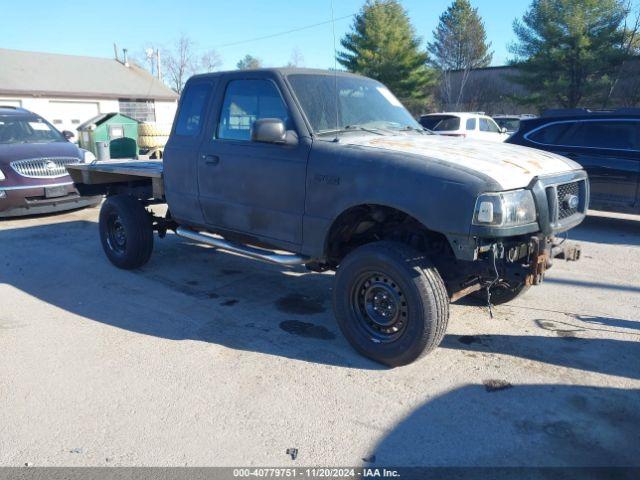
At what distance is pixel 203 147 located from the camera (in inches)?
198

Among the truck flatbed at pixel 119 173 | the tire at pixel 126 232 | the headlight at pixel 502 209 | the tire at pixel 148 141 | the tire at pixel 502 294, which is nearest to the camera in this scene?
the headlight at pixel 502 209

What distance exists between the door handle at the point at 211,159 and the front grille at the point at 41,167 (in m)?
4.96

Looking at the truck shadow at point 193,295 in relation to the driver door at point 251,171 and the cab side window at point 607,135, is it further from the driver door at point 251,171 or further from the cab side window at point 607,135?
the cab side window at point 607,135

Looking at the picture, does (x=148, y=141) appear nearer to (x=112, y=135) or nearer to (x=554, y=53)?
(x=112, y=135)

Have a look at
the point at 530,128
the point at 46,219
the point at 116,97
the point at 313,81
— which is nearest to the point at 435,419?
the point at 313,81

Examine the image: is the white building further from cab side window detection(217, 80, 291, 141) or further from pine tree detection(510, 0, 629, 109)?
cab side window detection(217, 80, 291, 141)

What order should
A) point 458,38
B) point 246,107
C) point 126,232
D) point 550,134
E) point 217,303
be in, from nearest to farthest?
point 246,107 → point 217,303 → point 126,232 → point 550,134 → point 458,38

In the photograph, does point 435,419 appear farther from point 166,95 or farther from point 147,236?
point 166,95

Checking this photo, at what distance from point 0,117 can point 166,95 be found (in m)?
26.0

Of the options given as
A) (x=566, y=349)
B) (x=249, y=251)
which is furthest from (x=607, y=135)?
(x=249, y=251)

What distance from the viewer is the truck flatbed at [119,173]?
577 cm

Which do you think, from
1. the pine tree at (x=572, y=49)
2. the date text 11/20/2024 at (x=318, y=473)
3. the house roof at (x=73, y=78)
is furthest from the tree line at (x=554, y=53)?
the date text 11/20/2024 at (x=318, y=473)

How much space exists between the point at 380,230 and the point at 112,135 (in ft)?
56.9

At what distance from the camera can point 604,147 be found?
823 centimetres
